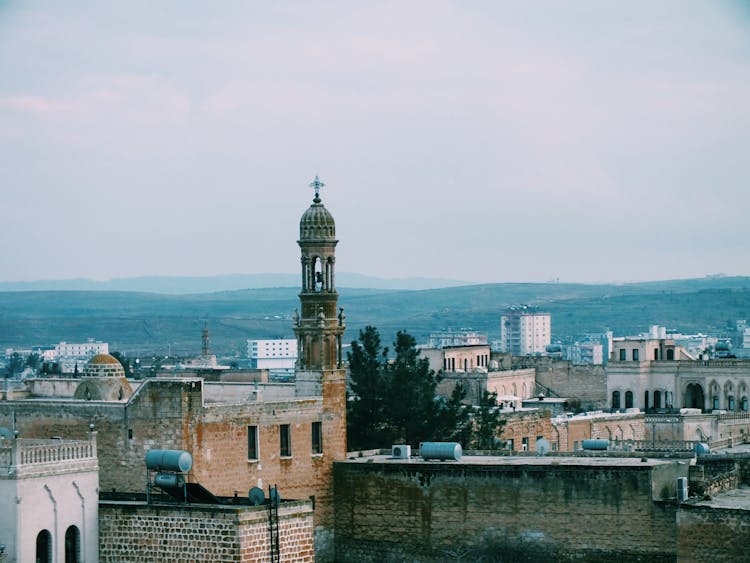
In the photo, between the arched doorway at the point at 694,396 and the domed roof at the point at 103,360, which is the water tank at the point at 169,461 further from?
the arched doorway at the point at 694,396

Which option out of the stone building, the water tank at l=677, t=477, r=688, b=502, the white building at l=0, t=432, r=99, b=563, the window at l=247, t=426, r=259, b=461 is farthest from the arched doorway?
the white building at l=0, t=432, r=99, b=563

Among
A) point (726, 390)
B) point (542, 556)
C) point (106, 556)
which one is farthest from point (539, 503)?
point (726, 390)

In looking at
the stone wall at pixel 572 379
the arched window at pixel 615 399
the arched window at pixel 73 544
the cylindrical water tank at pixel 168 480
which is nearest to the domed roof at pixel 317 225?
the cylindrical water tank at pixel 168 480

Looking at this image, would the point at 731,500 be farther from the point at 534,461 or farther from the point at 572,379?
the point at 572,379

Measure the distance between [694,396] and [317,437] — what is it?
148 feet

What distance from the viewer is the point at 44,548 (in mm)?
43500

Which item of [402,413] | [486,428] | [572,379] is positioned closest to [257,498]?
[402,413]

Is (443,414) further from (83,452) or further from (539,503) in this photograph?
(83,452)

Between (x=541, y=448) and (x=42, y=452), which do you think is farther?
(x=541, y=448)

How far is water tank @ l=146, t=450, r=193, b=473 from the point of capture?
1800 inches

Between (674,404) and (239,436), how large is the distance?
4775 cm

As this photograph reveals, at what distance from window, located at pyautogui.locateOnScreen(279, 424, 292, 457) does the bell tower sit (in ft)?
8.52

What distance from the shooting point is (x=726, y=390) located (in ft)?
313

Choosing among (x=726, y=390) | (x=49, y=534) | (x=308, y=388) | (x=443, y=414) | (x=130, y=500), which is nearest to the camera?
(x=49, y=534)
